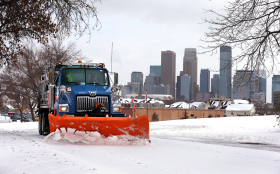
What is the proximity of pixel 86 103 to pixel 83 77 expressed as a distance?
Answer: 1.24 metres

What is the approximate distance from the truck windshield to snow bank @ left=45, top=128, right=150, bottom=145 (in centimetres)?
243

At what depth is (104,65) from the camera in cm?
1382

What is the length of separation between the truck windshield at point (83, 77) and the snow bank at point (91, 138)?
95.5 inches

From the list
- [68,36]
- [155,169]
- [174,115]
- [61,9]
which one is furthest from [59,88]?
[174,115]

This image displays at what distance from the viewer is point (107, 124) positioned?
36.4 feet

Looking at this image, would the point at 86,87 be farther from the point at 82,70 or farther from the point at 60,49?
the point at 60,49

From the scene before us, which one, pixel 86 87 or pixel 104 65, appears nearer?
pixel 86 87

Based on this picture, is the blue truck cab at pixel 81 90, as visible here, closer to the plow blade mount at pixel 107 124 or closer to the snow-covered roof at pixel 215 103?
the plow blade mount at pixel 107 124

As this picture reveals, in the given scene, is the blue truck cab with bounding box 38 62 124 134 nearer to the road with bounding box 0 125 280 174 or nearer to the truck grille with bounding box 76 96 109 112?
the truck grille with bounding box 76 96 109 112

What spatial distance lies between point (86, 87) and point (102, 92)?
0.61 meters

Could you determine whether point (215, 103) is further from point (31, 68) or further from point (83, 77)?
point (83, 77)

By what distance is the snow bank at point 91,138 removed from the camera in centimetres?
1094

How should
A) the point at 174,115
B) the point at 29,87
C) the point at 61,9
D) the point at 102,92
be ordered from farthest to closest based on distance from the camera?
1. the point at 174,115
2. the point at 29,87
3. the point at 102,92
4. the point at 61,9

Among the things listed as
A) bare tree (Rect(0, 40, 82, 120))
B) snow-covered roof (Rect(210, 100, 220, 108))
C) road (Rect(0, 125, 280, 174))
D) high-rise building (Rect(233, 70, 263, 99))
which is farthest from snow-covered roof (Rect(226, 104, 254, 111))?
road (Rect(0, 125, 280, 174))
